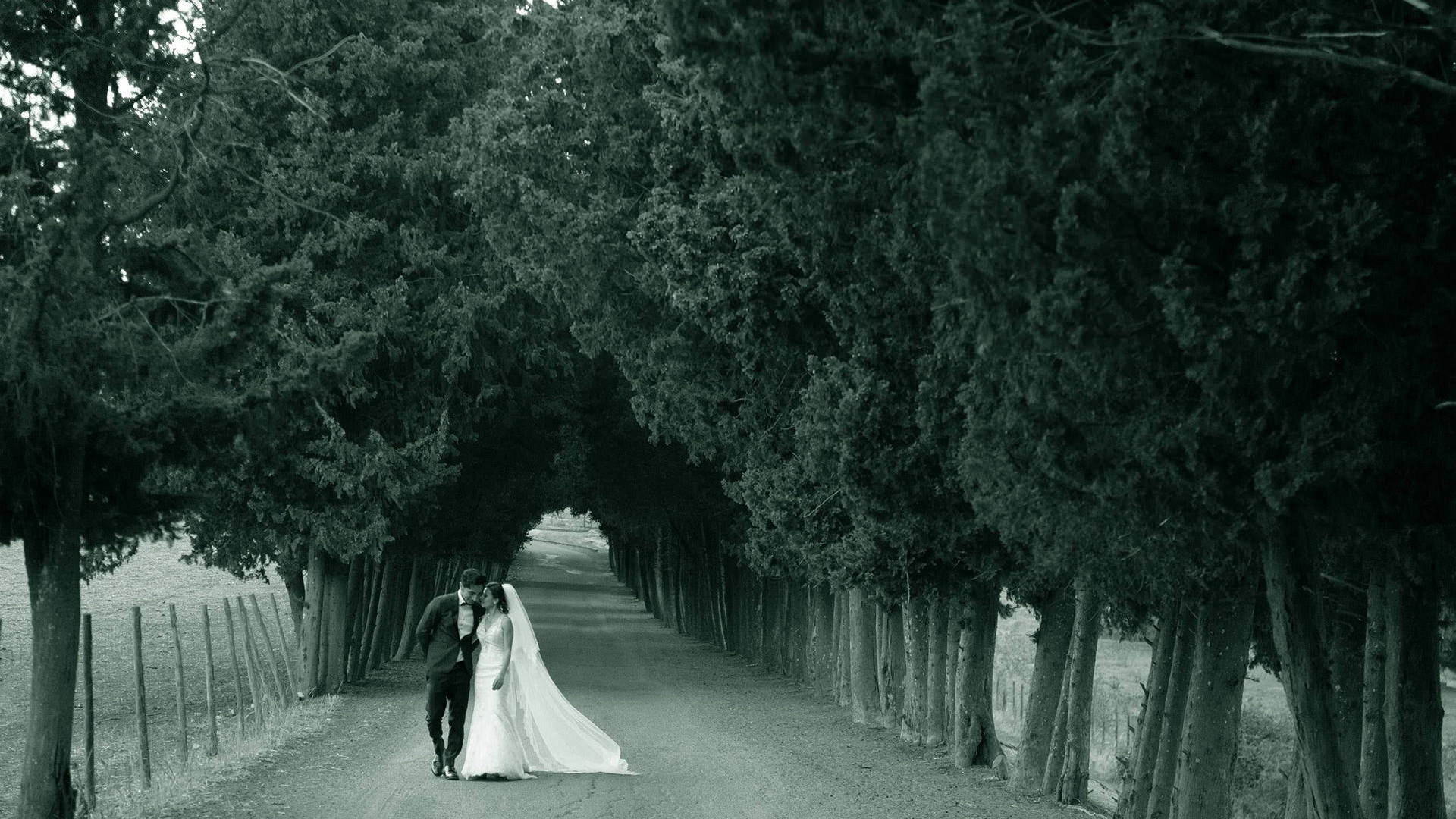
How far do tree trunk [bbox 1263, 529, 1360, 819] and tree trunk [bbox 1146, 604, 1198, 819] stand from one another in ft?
13.3

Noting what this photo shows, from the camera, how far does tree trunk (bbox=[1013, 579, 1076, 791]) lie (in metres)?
16.1

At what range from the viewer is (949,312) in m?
9.93

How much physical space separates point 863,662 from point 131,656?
22219mm

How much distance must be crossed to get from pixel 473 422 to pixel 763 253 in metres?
12.2

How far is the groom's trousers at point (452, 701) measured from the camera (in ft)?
47.2

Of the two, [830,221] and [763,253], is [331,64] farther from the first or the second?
[830,221]

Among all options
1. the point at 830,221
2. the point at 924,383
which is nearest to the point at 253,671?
the point at 924,383

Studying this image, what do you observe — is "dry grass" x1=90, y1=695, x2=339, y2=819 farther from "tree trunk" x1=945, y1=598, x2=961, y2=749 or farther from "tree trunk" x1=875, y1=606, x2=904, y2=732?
"tree trunk" x1=875, y1=606, x2=904, y2=732

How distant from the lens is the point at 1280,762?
30.4m

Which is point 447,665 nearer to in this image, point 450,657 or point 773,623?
point 450,657

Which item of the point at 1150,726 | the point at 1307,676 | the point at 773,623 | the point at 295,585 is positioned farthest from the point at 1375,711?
the point at 773,623

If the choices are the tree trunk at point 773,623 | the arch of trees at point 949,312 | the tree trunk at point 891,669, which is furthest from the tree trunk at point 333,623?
the tree trunk at point 773,623

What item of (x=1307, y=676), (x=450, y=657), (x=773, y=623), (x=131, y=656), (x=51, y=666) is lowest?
(x=131, y=656)

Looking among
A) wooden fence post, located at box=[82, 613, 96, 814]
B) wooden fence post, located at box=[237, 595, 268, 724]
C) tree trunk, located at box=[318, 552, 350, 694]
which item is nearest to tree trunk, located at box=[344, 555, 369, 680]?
tree trunk, located at box=[318, 552, 350, 694]
